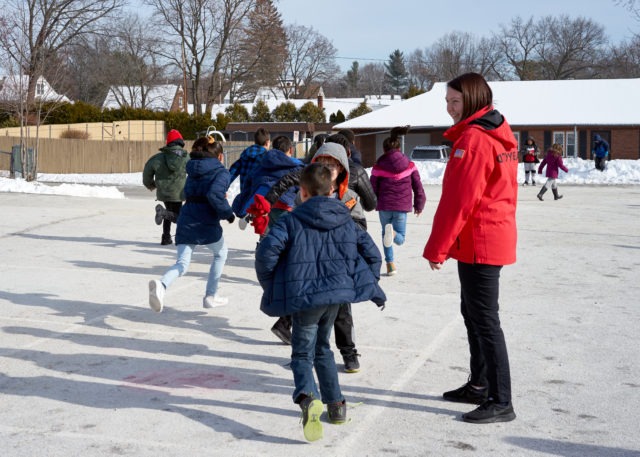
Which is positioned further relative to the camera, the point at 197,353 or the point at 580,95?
the point at 580,95

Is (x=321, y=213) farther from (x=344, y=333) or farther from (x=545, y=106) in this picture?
(x=545, y=106)

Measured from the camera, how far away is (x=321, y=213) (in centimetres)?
463

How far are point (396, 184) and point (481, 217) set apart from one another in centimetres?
538

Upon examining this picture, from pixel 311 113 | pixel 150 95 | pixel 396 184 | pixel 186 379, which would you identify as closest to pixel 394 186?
pixel 396 184

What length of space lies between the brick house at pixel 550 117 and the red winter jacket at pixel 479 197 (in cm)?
3658

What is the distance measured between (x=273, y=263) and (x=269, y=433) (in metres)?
0.99

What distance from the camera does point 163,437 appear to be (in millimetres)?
4730

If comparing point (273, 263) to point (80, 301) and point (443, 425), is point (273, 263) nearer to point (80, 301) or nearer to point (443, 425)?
point (443, 425)

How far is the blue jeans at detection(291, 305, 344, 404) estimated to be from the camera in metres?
4.73

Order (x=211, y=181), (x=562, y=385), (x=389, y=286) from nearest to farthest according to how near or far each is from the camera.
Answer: (x=562, y=385), (x=211, y=181), (x=389, y=286)

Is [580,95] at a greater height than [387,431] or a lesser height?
greater

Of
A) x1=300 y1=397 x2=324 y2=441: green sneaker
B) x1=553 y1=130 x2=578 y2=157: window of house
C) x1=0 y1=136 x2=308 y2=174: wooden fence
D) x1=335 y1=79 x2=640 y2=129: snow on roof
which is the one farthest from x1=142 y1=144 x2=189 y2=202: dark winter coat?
x1=553 y1=130 x2=578 y2=157: window of house

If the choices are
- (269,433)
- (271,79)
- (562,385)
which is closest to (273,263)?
(269,433)

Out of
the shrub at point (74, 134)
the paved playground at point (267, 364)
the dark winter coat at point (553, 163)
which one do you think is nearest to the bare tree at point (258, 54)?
the shrub at point (74, 134)
